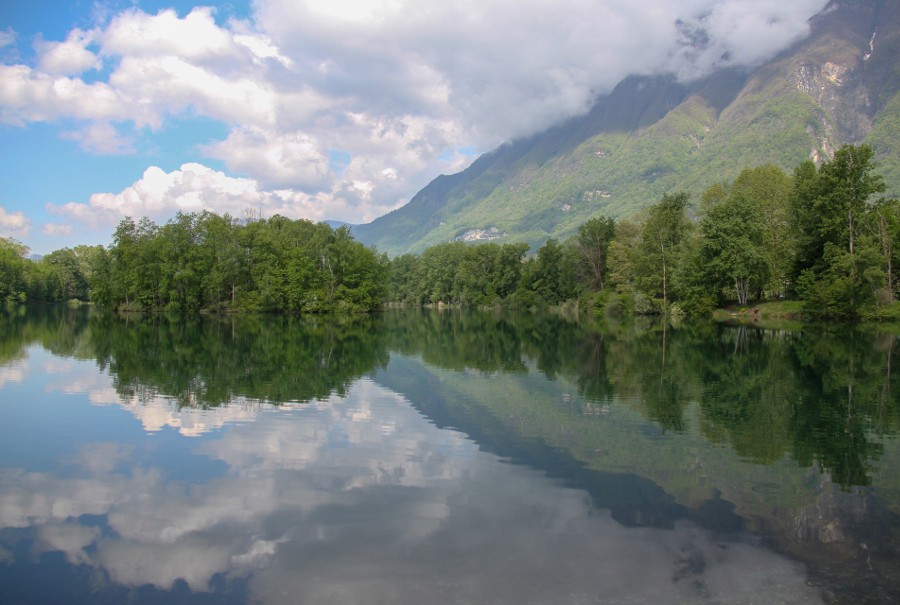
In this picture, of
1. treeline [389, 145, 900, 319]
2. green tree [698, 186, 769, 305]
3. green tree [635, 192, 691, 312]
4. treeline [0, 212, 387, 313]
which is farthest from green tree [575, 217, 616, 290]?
treeline [0, 212, 387, 313]

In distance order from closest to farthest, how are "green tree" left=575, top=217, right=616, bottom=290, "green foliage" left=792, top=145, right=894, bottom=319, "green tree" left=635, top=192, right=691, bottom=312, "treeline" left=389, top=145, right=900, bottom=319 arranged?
"green foliage" left=792, top=145, right=894, bottom=319
"treeline" left=389, top=145, right=900, bottom=319
"green tree" left=635, top=192, right=691, bottom=312
"green tree" left=575, top=217, right=616, bottom=290

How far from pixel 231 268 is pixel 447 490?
92.6 meters

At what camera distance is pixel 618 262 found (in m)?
104

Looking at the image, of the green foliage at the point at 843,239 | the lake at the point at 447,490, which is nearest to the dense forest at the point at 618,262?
the green foliage at the point at 843,239

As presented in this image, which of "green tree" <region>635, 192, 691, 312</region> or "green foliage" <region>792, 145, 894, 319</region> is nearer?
"green foliage" <region>792, 145, 894, 319</region>

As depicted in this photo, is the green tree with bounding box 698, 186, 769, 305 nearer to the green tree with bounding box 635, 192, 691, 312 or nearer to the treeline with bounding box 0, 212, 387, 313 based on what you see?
the green tree with bounding box 635, 192, 691, 312

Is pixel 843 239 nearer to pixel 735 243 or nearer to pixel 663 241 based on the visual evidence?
pixel 735 243

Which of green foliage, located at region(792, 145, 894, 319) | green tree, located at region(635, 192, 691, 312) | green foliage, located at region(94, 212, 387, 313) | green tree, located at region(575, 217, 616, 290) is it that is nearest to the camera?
green foliage, located at region(792, 145, 894, 319)

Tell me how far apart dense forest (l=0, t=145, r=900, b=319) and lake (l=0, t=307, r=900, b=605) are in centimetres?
4727

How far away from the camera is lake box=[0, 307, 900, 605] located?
850 cm

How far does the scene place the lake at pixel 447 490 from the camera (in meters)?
8.50

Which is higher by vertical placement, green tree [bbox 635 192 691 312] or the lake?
green tree [bbox 635 192 691 312]

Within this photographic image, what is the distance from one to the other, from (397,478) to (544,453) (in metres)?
Result: 3.96

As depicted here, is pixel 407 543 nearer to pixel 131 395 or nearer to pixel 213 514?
pixel 213 514
